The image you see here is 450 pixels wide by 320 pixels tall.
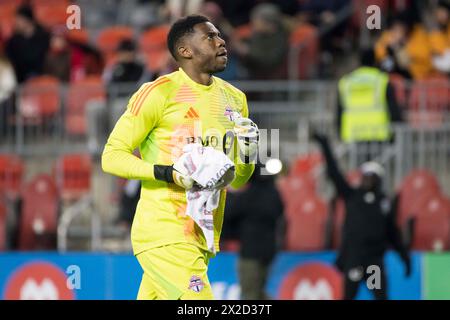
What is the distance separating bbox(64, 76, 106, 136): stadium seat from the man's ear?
9037mm

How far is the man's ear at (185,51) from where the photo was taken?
8234 mm

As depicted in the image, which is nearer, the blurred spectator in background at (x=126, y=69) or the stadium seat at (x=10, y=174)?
the stadium seat at (x=10, y=174)

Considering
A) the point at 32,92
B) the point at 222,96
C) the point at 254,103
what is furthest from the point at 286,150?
the point at 222,96

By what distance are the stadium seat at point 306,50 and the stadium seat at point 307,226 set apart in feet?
9.82

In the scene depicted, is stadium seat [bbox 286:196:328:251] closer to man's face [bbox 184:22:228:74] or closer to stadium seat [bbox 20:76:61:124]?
stadium seat [bbox 20:76:61:124]

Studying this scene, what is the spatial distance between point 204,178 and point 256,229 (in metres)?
6.96

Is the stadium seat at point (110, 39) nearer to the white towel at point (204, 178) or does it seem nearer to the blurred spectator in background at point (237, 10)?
the blurred spectator in background at point (237, 10)

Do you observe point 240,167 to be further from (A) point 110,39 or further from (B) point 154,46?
(A) point 110,39

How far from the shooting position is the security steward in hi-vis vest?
616 inches

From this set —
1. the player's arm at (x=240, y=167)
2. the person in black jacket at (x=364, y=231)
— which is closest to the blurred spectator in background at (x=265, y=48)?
the person in black jacket at (x=364, y=231)

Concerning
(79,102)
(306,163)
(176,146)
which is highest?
(79,102)

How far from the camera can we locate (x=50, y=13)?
20.6 metres

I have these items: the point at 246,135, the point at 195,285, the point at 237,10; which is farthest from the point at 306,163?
the point at 195,285

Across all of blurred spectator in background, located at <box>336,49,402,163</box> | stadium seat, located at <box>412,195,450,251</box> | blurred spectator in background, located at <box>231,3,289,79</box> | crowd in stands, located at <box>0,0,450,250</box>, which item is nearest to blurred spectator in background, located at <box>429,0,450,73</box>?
crowd in stands, located at <box>0,0,450,250</box>
